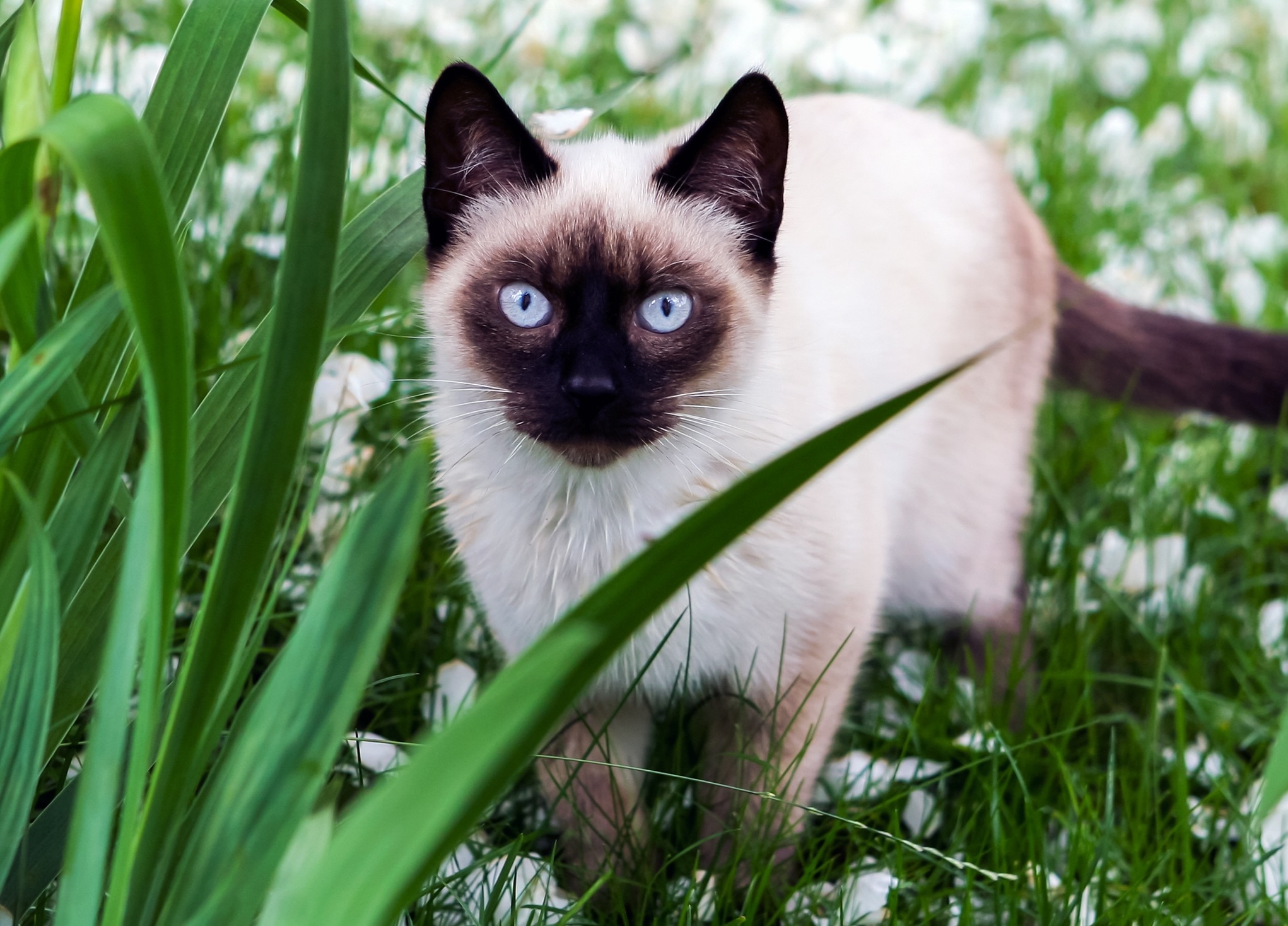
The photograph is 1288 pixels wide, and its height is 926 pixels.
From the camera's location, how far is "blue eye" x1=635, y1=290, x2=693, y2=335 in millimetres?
1290

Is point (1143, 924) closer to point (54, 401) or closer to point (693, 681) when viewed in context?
point (693, 681)

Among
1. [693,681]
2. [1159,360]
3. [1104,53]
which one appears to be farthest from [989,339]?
[1104,53]

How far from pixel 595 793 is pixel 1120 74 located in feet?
9.89

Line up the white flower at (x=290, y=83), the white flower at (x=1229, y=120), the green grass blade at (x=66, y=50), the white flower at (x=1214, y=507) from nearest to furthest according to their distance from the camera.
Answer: the green grass blade at (x=66, y=50) → the white flower at (x=1214, y=507) → the white flower at (x=290, y=83) → the white flower at (x=1229, y=120)

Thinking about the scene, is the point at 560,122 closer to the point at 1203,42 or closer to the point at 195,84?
the point at 195,84

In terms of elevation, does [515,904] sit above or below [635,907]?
above

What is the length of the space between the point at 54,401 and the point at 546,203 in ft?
1.95

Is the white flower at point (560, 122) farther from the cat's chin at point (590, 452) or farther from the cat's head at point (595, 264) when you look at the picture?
the cat's chin at point (590, 452)

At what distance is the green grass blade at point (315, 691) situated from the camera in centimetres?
73

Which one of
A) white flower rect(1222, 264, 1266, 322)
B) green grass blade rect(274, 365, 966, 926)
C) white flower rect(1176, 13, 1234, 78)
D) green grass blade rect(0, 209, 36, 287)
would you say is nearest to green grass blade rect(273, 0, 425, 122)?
green grass blade rect(0, 209, 36, 287)

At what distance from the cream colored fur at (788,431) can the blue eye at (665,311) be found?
8 cm

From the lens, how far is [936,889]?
1.53m

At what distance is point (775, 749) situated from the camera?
54.5 inches

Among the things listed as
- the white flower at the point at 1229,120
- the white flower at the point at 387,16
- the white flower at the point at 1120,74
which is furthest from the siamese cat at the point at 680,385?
the white flower at the point at 1120,74
